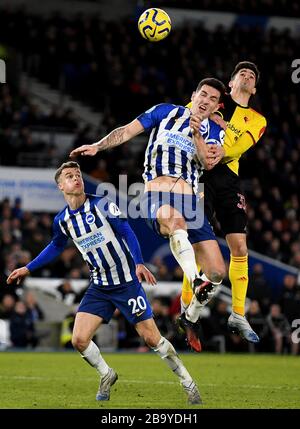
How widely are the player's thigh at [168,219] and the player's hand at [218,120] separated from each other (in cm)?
137

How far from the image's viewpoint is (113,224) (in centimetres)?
1133

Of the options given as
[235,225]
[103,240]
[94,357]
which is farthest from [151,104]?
[94,357]

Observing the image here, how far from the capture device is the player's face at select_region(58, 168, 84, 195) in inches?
441

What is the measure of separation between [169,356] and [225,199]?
1.96 metres

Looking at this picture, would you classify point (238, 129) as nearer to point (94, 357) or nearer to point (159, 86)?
point (94, 357)

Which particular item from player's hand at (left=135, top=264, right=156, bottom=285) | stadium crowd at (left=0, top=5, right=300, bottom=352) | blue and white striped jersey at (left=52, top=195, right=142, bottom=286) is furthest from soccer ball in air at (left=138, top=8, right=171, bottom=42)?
stadium crowd at (left=0, top=5, right=300, bottom=352)

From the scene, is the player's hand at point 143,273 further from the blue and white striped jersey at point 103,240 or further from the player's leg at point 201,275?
the blue and white striped jersey at point 103,240

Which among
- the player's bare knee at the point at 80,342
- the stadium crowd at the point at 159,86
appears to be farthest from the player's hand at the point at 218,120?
the stadium crowd at the point at 159,86

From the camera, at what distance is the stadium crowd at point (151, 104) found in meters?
21.4

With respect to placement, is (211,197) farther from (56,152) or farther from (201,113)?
(56,152)

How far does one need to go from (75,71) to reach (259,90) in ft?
18.0

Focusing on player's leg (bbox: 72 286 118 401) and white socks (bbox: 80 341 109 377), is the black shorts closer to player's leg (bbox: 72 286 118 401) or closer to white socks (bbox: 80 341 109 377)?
player's leg (bbox: 72 286 118 401)

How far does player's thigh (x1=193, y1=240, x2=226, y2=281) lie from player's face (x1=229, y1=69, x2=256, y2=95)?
1827mm

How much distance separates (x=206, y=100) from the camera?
10703 mm
